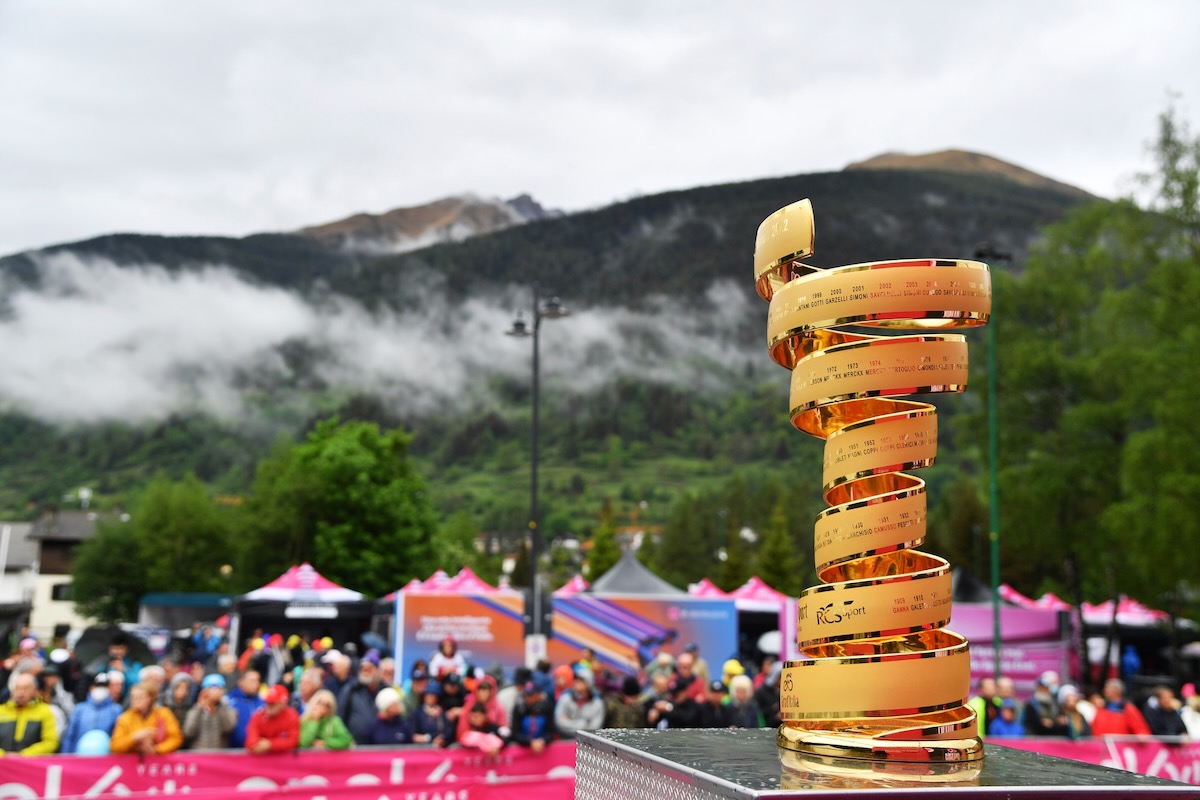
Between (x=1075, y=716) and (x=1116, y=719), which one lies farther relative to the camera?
(x=1075, y=716)

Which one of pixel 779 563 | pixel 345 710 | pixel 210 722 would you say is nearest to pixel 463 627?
pixel 345 710

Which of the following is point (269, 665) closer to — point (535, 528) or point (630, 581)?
point (535, 528)

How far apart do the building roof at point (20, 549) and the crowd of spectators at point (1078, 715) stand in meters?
103

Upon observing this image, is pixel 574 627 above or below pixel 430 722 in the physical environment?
above

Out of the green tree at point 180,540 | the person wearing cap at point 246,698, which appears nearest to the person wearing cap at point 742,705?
the person wearing cap at point 246,698

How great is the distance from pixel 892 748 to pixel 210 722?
702cm

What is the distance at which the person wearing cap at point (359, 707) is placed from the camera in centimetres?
1091

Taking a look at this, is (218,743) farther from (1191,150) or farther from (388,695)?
(1191,150)

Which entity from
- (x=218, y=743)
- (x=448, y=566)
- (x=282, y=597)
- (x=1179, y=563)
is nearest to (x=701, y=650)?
(x=282, y=597)

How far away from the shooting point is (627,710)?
11.6 meters

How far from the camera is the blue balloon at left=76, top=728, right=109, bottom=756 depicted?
860 centimetres

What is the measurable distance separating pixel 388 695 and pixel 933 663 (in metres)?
7.98

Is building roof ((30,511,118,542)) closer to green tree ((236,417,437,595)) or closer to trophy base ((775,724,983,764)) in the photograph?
green tree ((236,417,437,595))

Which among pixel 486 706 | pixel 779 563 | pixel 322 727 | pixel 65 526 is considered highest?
pixel 65 526
